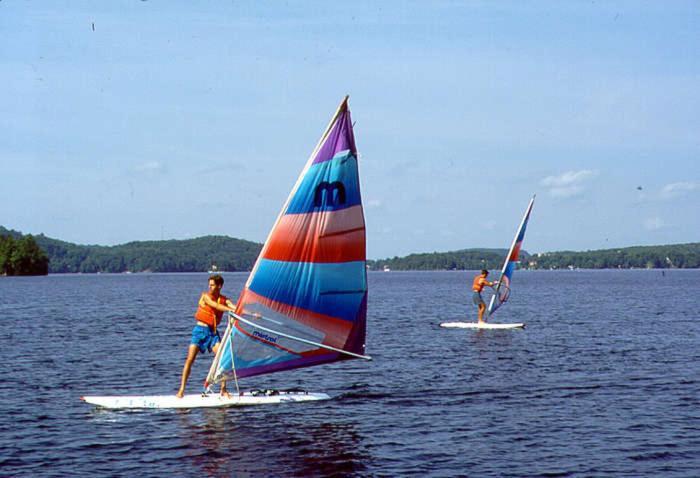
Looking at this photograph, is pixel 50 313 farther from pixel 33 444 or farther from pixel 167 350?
pixel 33 444

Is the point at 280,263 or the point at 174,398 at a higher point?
the point at 280,263

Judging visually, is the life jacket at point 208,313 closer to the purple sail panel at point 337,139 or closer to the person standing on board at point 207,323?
the person standing on board at point 207,323

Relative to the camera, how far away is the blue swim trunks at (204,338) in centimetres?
2373

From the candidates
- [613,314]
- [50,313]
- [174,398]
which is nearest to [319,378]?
[174,398]

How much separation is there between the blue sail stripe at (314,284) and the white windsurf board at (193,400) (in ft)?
11.0

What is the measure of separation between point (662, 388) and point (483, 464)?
38.3 ft

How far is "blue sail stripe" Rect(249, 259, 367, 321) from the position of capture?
22812mm

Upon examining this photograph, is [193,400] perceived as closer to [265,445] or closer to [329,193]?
[265,445]

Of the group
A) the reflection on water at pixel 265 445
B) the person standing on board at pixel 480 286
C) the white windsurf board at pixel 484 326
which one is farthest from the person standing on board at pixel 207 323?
the white windsurf board at pixel 484 326

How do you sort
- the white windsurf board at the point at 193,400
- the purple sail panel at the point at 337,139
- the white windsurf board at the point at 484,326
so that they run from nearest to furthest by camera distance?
1. the purple sail panel at the point at 337,139
2. the white windsurf board at the point at 193,400
3. the white windsurf board at the point at 484,326

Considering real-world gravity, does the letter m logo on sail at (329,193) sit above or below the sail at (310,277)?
above

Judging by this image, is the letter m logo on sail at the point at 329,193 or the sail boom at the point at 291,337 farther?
the sail boom at the point at 291,337

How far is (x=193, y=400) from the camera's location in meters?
24.6

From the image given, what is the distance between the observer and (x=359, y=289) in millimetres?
23766
